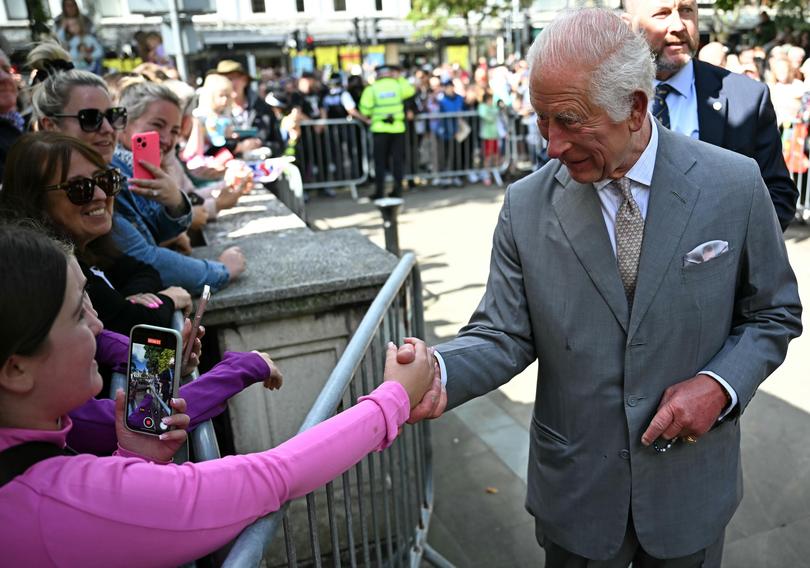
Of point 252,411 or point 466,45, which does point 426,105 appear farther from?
point 466,45

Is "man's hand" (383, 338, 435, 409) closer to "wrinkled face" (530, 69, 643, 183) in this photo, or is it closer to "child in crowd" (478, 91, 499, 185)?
"wrinkled face" (530, 69, 643, 183)

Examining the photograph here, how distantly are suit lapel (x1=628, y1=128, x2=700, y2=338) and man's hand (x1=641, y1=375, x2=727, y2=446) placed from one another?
205 mm

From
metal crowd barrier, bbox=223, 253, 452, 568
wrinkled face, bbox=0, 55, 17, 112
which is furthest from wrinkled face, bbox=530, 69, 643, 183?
wrinkled face, bbox=0, 55, 17, 112

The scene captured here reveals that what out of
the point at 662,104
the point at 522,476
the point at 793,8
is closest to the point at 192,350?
the point at 662,104

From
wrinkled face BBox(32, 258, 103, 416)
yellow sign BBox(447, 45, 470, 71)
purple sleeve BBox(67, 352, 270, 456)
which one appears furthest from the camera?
yellow sign BBox(447, 45, 470, 71)

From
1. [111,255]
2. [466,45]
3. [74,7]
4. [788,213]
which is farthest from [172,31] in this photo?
[466,45]

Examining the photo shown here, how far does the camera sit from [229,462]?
1.31 meters

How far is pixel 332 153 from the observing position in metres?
13.1

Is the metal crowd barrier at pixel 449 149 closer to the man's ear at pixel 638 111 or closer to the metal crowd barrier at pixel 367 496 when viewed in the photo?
the metal crowd barrier at pixel 367 496

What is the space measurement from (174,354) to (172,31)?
6893mm

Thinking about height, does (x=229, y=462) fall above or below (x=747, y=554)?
above

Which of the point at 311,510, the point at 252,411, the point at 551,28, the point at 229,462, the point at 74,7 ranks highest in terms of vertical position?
the point at 74,7

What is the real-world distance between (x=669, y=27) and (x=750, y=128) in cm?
50

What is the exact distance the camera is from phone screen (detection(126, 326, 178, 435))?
1450mm
